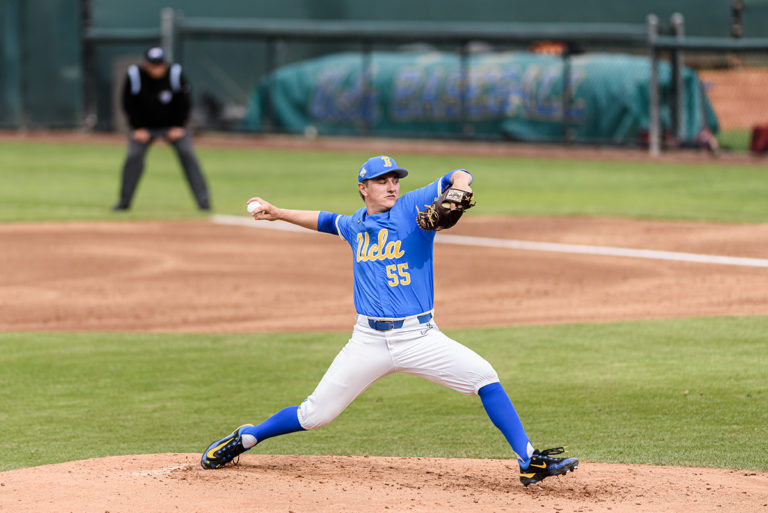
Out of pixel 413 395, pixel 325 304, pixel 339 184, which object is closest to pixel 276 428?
pixel 413 395

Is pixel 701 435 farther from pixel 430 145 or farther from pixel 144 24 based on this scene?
pixel 144 24

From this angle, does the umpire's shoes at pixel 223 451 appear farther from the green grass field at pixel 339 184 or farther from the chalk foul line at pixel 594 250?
the green grass field at pixel 339 184

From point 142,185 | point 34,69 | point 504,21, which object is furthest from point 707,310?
point 34,69

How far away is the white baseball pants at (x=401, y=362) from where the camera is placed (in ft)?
19.1

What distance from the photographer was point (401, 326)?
19.1 ft

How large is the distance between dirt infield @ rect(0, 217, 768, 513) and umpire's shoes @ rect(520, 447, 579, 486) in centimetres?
10

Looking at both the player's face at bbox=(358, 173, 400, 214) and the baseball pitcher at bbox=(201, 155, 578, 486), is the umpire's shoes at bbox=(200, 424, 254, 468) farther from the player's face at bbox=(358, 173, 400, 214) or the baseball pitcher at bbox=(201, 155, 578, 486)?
the player's face at bbox=(358, 173, 400, 214)

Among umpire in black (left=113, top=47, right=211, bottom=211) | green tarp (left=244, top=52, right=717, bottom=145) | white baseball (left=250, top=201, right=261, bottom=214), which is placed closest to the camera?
white baseball (left=250, top=201, right=261, bottom=214)

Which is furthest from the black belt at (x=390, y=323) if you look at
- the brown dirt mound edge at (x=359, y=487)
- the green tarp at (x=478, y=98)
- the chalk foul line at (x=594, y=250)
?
the green tarp at (x=478, y=98)

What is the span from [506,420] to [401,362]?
574 mm

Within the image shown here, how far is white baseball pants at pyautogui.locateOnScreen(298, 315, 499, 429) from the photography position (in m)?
5.81

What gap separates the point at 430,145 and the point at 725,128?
6776 mm

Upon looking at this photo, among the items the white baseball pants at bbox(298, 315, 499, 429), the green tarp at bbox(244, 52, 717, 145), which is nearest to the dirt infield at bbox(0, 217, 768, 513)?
the white baseball pants at bbox(298, 315, 499, 429)

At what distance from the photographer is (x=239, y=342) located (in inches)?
383
